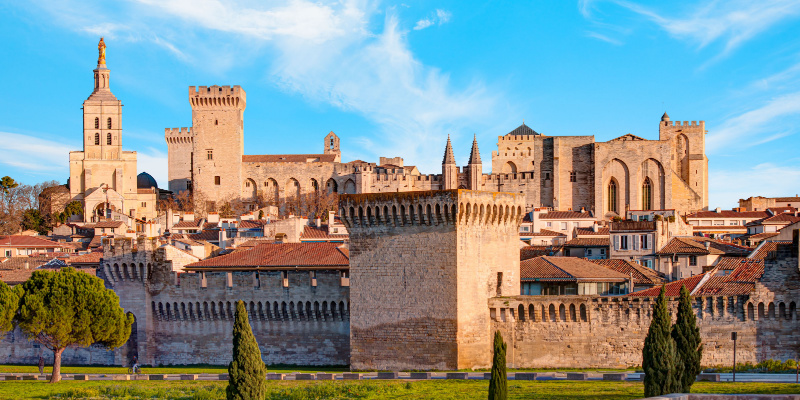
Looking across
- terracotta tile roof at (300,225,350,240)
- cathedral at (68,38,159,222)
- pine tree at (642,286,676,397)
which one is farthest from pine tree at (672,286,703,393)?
cathedral at (68,38,159,222)

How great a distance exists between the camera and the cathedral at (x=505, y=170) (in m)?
107

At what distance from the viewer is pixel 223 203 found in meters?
117

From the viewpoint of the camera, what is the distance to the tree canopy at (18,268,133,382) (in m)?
45.7

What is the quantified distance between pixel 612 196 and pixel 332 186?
3056cm

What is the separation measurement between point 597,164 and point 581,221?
16276 millimetres

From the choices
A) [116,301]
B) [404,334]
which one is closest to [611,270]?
[404,334]

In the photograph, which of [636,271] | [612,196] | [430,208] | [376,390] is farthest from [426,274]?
[612,196]

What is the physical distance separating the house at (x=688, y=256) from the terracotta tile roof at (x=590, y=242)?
22.9 feet

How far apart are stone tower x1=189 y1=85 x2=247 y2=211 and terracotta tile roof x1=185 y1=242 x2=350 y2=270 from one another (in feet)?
225

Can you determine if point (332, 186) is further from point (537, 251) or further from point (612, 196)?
point (537, 251)

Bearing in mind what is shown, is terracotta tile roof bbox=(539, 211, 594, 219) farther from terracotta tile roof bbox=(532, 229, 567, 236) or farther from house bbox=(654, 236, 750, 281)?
house bbox=(654, 236, 750, 281)

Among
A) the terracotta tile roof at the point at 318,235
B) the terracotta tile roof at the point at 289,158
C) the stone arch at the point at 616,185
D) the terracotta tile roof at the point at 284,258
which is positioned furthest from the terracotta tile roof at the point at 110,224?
the stone arch at the point at 616,185

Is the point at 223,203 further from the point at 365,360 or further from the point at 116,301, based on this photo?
the point at 365,360

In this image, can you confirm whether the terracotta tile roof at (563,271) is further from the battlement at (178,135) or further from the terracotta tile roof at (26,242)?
the battlement at (178,135)
